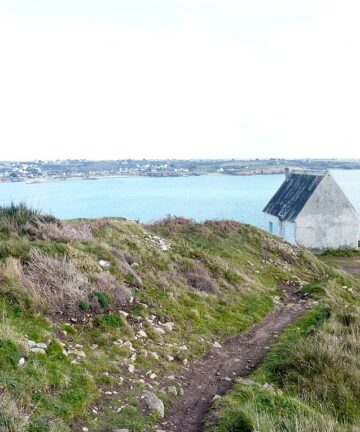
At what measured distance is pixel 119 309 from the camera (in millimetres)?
11609

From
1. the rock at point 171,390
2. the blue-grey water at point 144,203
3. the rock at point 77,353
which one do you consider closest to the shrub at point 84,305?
the rock at point 77,353

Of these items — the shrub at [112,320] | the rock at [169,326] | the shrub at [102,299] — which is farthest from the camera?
the rock at [169,326]

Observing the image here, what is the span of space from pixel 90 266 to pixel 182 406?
16.8 feet

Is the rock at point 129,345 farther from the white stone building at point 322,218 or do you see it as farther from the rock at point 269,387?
the white stone building at point 322,218

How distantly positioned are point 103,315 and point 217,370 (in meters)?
2.78

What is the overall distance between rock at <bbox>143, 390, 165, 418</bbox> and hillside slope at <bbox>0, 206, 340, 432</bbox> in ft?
0.31

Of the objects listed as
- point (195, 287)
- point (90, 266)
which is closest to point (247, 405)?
point (90, 266)

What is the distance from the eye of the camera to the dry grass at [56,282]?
1054 centimetres

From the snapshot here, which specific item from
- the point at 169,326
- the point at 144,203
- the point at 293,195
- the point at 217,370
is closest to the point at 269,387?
the point at 217,370

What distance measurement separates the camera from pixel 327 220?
36.3m

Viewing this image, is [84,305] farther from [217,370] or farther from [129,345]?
[217,370]

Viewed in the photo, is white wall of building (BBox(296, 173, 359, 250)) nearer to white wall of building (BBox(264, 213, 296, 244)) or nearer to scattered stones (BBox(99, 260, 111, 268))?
white wall of building (BBox(264, 213, 296, 244))

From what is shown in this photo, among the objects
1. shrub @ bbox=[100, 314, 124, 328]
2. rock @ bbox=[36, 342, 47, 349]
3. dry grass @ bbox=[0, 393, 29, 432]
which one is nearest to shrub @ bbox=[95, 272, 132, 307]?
shrub @ bbox=[100, 314, 124, 328]

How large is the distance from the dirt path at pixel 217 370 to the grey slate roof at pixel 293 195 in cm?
2247
